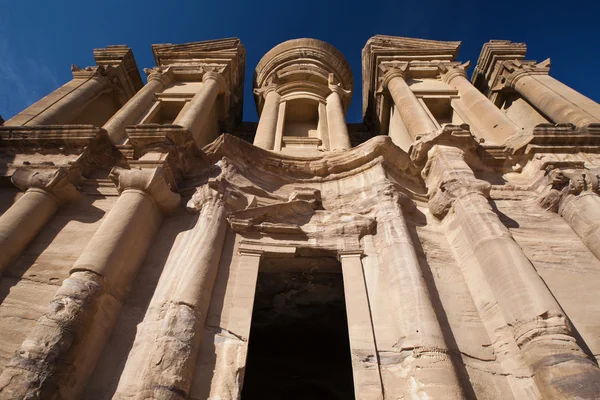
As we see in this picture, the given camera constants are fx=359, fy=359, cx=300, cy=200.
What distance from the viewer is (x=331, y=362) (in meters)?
10.1

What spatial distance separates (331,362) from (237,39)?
49.0 feet

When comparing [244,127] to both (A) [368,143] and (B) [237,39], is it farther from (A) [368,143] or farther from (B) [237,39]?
(A) [368,143]

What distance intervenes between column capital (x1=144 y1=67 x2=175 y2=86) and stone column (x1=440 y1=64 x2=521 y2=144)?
1159 cm

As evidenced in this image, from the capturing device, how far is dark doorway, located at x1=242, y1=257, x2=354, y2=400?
7613 mm

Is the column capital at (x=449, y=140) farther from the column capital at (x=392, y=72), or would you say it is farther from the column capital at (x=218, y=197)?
the column capital at (x=392, y=72)

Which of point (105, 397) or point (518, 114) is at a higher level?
point (518, 114)

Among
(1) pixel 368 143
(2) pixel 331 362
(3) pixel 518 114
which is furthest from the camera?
(3) pixel 518 114

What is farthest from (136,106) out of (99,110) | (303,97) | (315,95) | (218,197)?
(218,197)

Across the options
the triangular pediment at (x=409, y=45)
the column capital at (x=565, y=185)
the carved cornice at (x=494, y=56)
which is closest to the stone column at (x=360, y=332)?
the column capital at (x=565, y=185)

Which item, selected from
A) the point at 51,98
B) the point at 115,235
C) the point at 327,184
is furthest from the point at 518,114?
the point at 51,98

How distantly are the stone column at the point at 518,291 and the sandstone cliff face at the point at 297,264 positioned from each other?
3 cm

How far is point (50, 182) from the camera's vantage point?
6.84 meters

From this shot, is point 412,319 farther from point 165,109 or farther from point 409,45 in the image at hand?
point 409,45

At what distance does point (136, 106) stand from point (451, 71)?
12.7 metres
